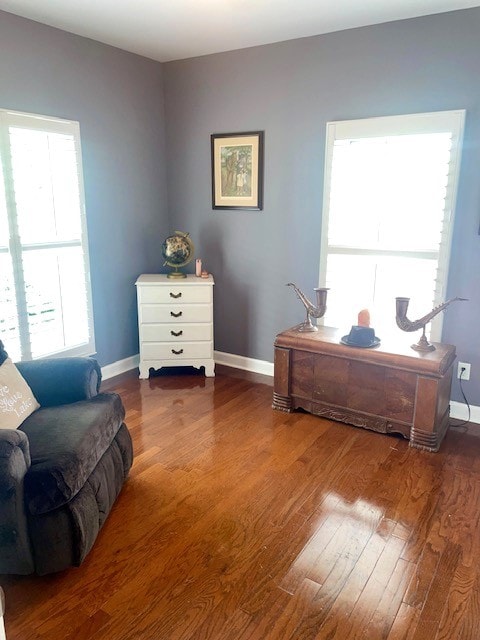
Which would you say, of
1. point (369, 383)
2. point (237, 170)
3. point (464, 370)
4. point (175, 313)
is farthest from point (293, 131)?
point (464, 370)

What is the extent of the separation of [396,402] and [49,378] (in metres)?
1.96

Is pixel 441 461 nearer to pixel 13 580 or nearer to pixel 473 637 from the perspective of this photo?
pixel 473 637

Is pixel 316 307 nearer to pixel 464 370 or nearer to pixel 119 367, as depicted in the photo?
pixel 464 370

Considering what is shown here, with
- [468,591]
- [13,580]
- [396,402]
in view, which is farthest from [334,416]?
[13,580]

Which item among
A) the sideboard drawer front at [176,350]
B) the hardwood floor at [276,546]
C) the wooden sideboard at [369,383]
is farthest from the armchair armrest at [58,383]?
the sideboard drawer front at [176,350]

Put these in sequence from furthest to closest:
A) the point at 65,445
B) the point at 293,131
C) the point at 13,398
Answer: the point at 293,131 < the point at 13,398 < the point at 65,445

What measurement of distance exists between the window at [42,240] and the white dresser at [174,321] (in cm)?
46

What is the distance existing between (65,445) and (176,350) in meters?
1.99

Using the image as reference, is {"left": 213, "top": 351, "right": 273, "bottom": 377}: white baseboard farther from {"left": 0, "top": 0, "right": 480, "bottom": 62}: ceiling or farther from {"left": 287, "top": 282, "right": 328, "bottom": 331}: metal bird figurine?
{"left": 0, "top": 0, "right": 480, "bottom": 62}: ceiling

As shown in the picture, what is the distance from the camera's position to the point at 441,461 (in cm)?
269

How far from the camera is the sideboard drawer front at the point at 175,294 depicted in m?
3.76

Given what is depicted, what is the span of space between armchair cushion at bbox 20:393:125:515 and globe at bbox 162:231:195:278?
172cm

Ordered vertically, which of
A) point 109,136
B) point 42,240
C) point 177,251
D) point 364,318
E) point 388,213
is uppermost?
point 109,136

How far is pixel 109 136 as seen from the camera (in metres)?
3.63
